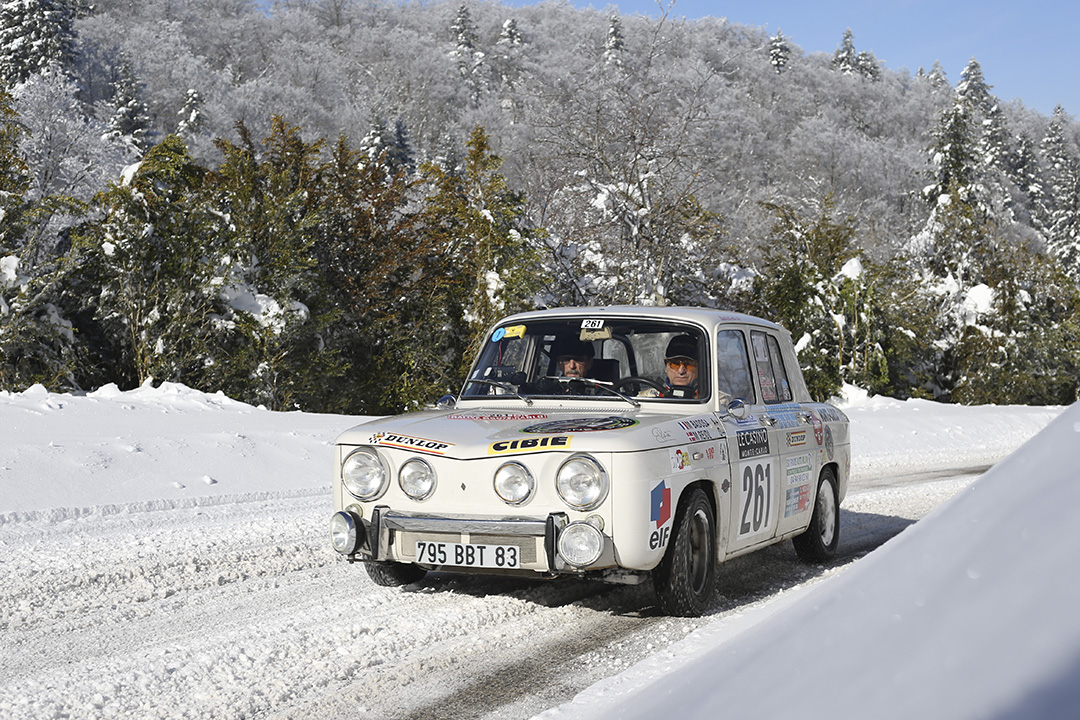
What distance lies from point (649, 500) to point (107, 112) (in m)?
56.8

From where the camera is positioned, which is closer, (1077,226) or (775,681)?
(775,681)

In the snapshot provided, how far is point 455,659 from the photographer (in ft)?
15.0

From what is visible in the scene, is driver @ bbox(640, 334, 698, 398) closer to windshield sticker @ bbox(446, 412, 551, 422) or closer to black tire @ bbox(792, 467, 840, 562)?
windshield sticker @ bbox(446, 412, 551, 422)

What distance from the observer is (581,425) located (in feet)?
17.6

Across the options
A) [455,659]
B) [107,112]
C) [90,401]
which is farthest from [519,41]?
[455,659]

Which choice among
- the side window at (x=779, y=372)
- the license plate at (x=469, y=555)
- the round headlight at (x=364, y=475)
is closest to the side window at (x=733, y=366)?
the side window at (x=779, y=372)

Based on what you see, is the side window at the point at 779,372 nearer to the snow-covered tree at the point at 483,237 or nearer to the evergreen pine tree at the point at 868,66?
the snow-covered tree at the point at 483,237

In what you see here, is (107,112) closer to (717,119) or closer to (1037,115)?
(717,119)

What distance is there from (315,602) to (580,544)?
5.31ft

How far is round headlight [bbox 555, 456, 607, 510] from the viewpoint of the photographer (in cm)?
497

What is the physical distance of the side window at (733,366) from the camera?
249 inches

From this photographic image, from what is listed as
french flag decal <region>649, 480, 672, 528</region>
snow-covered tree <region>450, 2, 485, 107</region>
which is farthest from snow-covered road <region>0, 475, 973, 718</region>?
snow-covered tree <region>450, 2, 485, 107</region>

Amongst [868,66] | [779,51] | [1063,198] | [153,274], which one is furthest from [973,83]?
[153,274]

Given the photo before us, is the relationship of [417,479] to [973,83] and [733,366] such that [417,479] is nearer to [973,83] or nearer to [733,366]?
[733,366]
